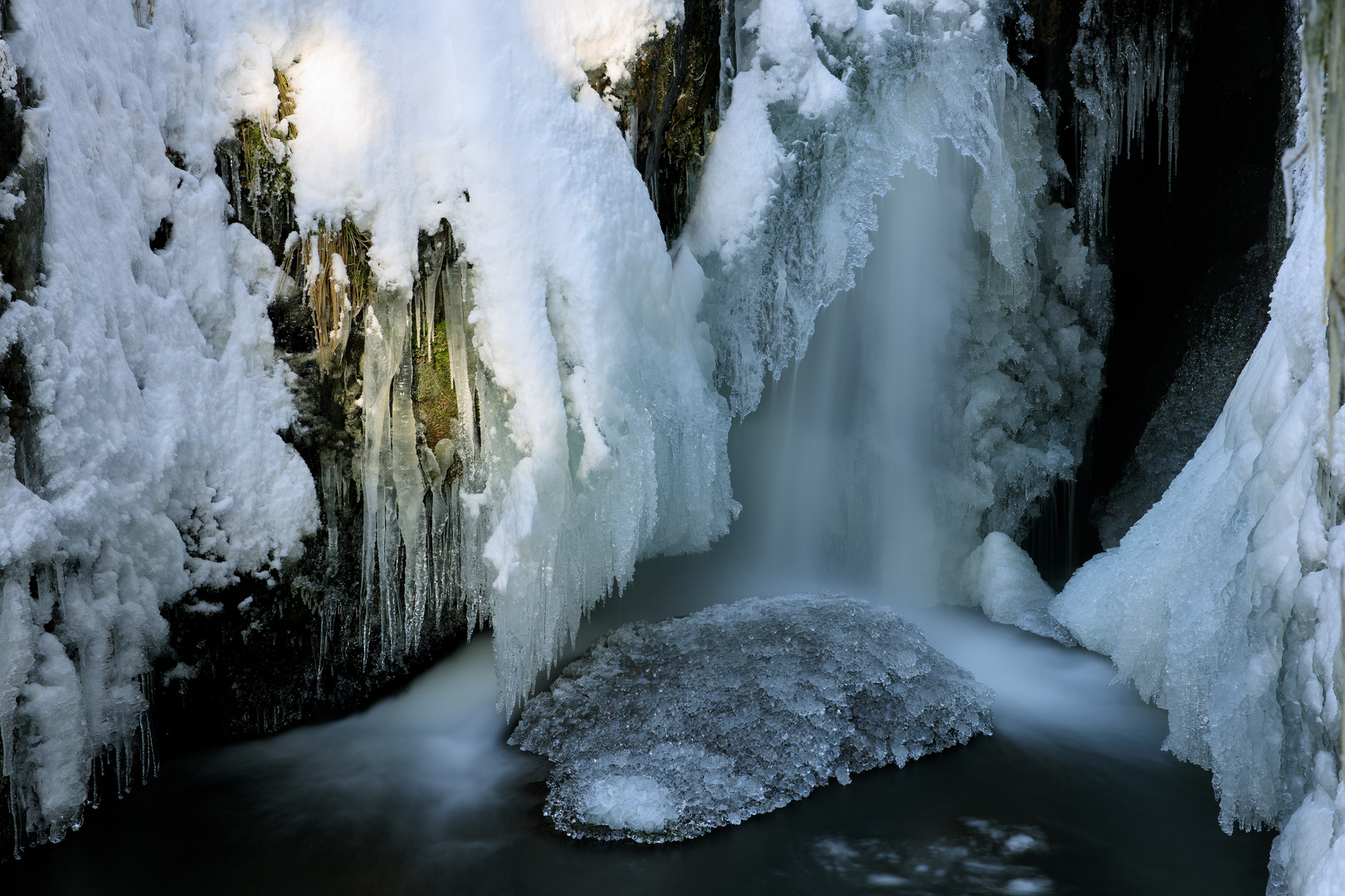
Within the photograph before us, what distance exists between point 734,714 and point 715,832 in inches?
24.5

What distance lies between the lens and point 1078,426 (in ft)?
23.5

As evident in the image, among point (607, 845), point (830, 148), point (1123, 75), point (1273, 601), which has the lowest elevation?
point (607, 845)

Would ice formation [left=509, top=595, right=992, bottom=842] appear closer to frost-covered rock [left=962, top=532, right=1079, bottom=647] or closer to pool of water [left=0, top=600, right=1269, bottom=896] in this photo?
pool of water [left=0, top=600, right=1269, bottom=896]

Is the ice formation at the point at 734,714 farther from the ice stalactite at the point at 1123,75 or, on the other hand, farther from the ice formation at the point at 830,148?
the ice stalactite at the point at 1123,75

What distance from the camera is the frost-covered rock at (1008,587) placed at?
20.3 ft

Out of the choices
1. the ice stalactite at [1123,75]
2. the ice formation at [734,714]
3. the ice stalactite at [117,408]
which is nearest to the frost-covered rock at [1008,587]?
the ice formation at [734,714]

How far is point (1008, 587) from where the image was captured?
6.41 m

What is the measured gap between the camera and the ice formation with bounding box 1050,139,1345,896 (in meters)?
2.93

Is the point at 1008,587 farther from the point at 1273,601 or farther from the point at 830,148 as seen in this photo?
the point at 1273,601

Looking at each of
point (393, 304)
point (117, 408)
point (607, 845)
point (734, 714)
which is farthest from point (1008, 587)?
point (117, 408)

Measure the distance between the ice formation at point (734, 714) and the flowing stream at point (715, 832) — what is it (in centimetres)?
12

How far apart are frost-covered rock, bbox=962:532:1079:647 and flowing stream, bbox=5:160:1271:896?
155 mm

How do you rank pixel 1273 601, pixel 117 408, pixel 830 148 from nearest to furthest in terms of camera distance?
1. pixel 1273 601
2. pixel 117 408
3. pixel 830 148

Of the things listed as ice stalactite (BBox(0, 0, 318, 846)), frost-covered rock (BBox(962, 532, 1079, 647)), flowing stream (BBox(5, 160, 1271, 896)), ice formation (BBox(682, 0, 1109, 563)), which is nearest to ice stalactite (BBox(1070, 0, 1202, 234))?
ice formation (BBox(682, 0, 1109, 563))
